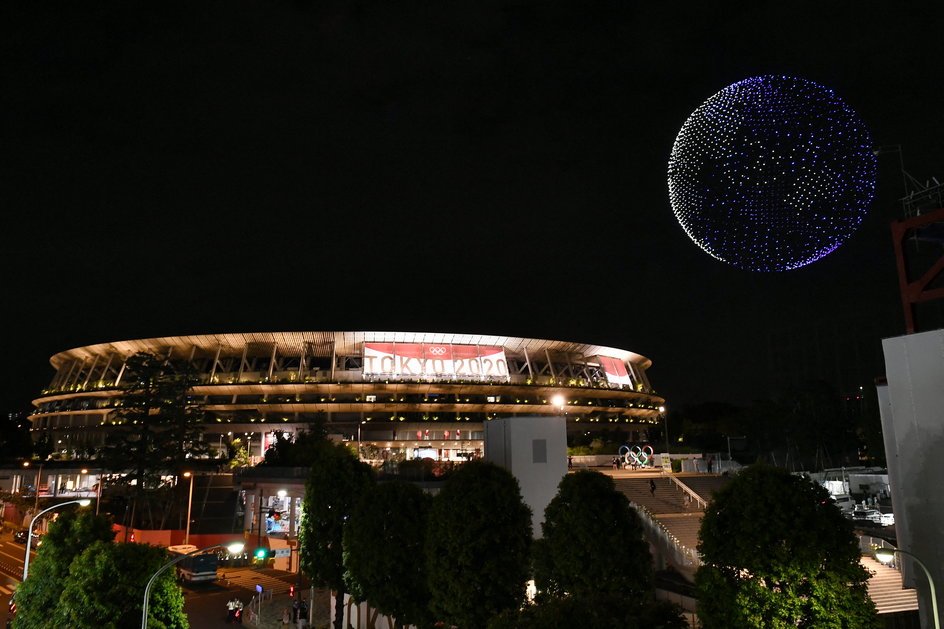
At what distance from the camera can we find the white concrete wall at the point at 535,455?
28.1m

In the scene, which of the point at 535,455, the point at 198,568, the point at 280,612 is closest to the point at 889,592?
the point at 535,455

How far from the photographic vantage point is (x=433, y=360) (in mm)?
76938

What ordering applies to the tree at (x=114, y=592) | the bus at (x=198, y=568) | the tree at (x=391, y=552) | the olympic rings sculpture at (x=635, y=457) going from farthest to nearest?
the olympic rings sculpture at (x=635, y=457), the bus at (x=198, y=568), the tree at (x=391, y=552), the tree at (x=114, y=592)

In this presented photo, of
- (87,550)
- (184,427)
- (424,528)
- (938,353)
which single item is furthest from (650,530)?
(184,427)

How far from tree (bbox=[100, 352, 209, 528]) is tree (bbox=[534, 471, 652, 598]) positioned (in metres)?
42.5

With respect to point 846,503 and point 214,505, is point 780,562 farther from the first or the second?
point 214,505

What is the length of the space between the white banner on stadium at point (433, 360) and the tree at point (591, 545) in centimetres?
5567

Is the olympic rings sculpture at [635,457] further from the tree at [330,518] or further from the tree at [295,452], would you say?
the tree at [330,518]

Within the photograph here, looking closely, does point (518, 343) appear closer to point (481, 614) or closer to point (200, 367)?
point (200, 367)

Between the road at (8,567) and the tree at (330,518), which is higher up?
the tree at (330,518)

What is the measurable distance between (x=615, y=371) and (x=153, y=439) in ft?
186

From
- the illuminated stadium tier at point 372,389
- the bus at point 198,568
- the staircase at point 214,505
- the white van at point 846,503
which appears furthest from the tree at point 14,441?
the white van at point 846,503

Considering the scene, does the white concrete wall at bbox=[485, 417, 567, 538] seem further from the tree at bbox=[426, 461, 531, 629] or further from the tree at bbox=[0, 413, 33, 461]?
the tree at bbox=[0, 413, 33, 461]

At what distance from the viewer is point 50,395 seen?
86.6 metres
